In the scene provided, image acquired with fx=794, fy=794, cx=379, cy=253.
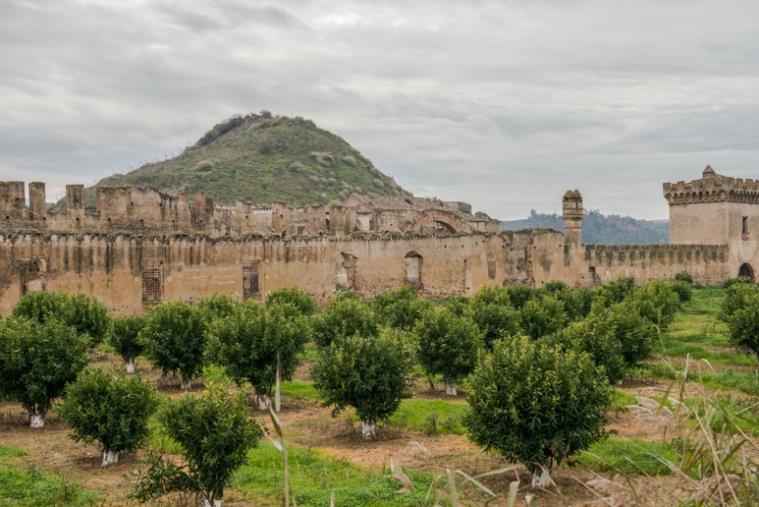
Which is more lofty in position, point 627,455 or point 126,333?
point 126,333

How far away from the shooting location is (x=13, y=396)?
17.2m

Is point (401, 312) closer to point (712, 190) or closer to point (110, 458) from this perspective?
point (110, 458)

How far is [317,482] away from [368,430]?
3374 millimetres

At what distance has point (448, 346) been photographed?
67.2ft

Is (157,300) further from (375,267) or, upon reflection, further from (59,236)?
(375,267)

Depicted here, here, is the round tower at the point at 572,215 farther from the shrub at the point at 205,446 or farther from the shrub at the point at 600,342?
the shrub at the point at 205,446

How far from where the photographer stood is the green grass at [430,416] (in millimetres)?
17219

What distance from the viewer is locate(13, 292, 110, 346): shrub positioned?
22984mm

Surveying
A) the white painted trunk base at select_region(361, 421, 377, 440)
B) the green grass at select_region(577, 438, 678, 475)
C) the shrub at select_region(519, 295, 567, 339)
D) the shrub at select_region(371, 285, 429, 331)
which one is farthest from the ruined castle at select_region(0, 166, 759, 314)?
the green grass at select_region(577, 438, 678, 475)

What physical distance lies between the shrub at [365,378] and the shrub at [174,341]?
5008 mm

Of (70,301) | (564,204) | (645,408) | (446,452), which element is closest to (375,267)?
(564,204)

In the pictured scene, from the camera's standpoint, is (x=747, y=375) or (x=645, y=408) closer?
(x=645, y=408)

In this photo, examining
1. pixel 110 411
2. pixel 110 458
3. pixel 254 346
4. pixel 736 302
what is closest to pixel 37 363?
pixel 110 458

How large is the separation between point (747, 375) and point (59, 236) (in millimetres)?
23554
